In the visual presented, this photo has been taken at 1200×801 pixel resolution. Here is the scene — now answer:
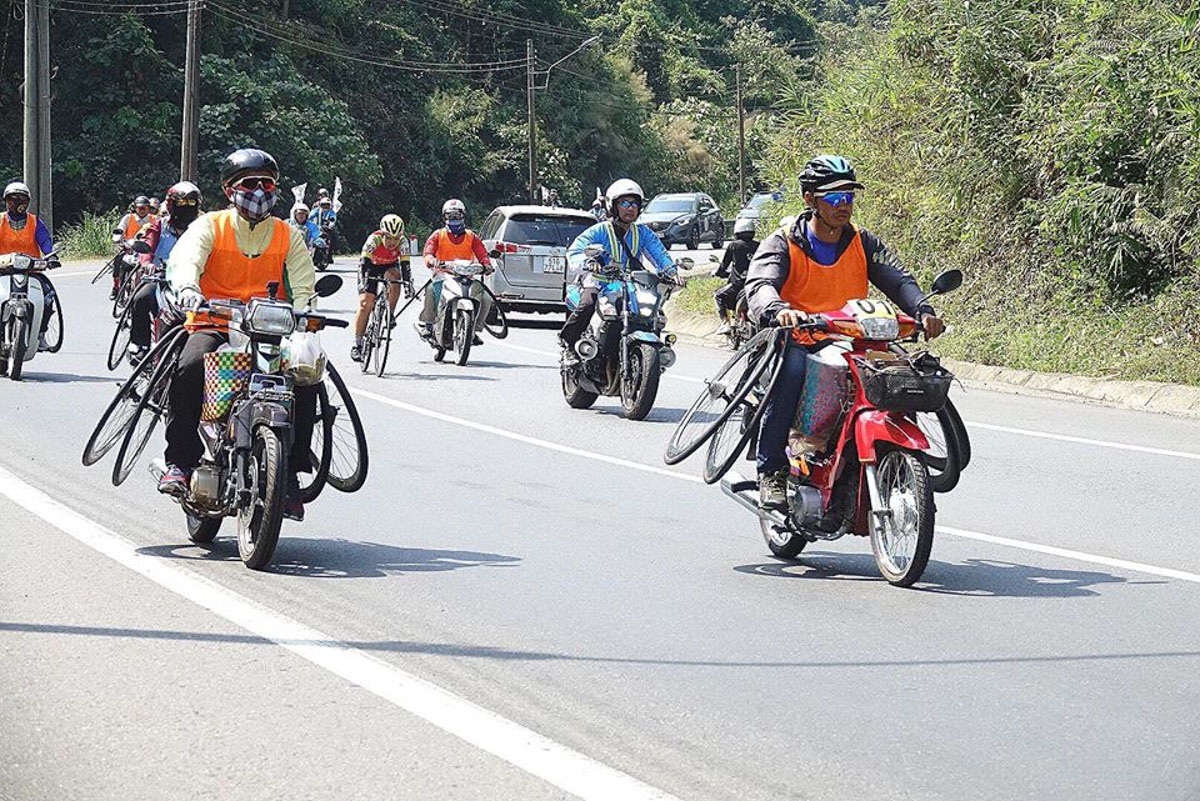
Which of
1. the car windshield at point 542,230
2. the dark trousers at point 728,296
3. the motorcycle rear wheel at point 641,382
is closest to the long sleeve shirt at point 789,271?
the motorcycle rear wheel at point 641,382

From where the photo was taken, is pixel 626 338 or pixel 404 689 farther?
pixel 626 338

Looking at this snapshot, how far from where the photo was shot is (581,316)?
16.0 m

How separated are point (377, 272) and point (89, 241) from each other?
28.3 meters

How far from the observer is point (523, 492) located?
37.5 feet

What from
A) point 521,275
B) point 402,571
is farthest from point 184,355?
point 521,275

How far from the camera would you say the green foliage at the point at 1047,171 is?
19422mm

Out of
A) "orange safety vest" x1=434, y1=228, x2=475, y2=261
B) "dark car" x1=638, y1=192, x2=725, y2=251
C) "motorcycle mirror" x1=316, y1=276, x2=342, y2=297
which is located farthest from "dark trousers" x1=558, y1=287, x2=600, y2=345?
"dark car" x1=638, y1=192, x2=725, y2=251

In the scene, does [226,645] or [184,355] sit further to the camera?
[184,355]

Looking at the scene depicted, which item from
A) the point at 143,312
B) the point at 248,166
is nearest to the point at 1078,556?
the point at 248,166

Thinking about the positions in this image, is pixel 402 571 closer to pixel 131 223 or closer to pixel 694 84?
pixel 131 223

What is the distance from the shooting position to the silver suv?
88.1 feet

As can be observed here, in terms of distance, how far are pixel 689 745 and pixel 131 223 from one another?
23.3 meters

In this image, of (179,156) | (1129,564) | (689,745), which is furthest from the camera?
(179,156)

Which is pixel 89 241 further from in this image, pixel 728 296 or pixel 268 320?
pixel 268 320
